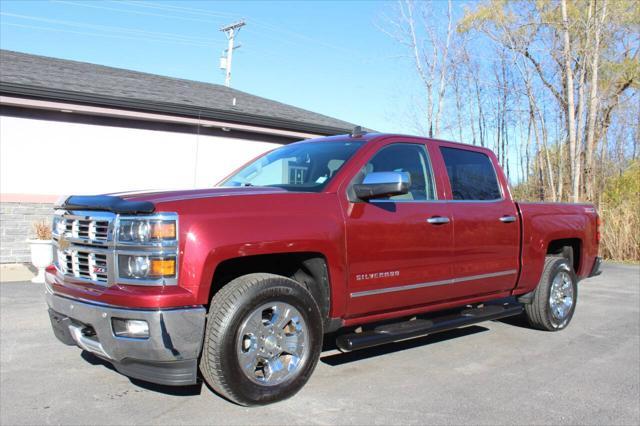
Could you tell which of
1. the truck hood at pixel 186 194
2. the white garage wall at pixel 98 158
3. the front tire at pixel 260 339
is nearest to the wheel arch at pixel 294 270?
the front tire at pixel 260 339

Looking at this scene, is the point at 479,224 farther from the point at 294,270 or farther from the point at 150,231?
the point at 150,231

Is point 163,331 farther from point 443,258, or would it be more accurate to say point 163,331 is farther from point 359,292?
point 443,258

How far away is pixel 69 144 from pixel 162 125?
196 cm

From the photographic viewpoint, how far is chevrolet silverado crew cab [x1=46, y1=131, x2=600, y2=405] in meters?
3.37

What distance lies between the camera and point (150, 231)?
336cm

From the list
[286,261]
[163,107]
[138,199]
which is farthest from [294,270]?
[163,107]

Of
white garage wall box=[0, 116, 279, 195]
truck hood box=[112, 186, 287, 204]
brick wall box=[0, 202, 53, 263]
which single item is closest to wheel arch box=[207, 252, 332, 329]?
truck hood box=[112, 186, 287, 204]

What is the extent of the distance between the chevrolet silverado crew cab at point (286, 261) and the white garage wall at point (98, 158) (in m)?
5.83

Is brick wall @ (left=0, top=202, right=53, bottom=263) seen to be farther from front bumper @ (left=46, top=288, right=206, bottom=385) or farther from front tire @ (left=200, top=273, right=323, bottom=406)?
front tire @ (left=200, top=273, right=323, bottom=406)

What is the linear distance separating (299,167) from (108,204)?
1.82 m

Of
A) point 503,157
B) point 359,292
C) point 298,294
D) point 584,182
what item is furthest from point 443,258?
point 503,157

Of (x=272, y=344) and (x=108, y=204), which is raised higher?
(x=108, y=204)

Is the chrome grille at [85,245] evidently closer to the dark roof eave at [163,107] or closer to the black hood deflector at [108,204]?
the black hood deflector at [108,204]

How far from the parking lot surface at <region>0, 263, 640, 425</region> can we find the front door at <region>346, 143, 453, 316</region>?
2.14 ft
